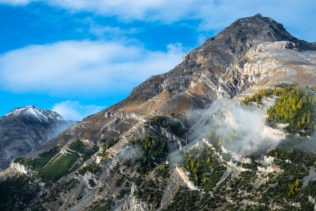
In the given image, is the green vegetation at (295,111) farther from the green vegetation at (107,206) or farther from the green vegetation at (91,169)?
the green vegetation at (91,169)

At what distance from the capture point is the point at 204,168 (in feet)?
454

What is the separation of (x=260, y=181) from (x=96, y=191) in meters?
95.3

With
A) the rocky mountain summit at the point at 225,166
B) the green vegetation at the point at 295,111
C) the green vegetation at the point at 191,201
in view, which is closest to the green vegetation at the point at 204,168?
the rocky mountain summit at the point at 225,166

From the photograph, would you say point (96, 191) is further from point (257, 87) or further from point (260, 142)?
point (257, 87)

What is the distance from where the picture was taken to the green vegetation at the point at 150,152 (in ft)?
→ 565

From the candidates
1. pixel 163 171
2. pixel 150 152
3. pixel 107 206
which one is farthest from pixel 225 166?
pixel 107 206

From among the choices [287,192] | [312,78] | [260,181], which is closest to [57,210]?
[260,181]

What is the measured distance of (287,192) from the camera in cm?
9812

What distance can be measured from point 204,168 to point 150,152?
48788 mm

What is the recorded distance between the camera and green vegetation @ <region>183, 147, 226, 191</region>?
129 meters

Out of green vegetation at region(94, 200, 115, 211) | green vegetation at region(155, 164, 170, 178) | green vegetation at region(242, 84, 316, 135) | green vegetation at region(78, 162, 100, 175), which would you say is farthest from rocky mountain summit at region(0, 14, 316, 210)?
green vegetation at region(78, 162, 100, 175)

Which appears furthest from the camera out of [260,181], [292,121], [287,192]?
[292,121]

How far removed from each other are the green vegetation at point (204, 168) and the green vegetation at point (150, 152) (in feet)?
85.3

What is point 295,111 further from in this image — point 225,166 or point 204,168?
point 204,168
